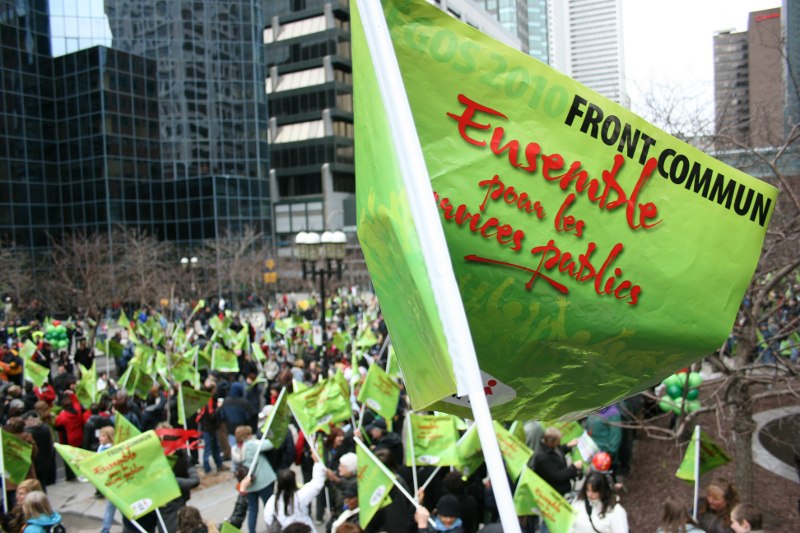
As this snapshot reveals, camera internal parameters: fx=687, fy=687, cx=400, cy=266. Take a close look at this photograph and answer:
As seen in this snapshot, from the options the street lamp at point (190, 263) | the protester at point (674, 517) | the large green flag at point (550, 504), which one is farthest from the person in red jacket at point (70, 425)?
the street lamp at point (190, 263)

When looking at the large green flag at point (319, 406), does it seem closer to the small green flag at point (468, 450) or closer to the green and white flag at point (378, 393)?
the green and white flag at point (378, 393)

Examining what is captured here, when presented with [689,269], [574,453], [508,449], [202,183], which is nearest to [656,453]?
[574,453]

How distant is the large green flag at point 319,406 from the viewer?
27.5 feet

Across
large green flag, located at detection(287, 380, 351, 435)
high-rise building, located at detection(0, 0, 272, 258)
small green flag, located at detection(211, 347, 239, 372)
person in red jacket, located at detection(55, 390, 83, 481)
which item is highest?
high-rise building, located at detection(0, 0, 272, 258)

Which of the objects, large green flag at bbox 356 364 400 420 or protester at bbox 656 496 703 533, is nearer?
protester at bbox 656 496 703 533

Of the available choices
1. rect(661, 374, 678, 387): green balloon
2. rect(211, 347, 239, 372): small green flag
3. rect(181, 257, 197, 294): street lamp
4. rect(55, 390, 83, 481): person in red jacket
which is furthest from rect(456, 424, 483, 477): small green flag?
rect(181, 257, 197, 294): street lamp

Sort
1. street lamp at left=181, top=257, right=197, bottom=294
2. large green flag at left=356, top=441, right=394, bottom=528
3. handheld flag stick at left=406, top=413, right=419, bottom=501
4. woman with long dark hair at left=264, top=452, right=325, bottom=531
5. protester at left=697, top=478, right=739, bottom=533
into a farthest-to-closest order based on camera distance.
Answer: street lamp at left=181, top=257, right=197, bottom=294 < handheld flag stick at left=406, top=413, right=419, bottom=501 < woman with long dark hair at left=264, top=452, right=325, bottom=531 < large green flag at left=356, top=441, right=394, bottom=528 < protester at left=697, top=478, right=739, bottom=533

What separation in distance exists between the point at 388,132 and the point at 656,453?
36.6ft

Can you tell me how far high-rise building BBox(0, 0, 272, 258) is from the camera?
4806 cm

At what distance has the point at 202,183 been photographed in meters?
53.8

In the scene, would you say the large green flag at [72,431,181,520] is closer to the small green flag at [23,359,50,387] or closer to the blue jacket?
the blue jacket

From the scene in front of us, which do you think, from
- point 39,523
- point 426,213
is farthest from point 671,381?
Answer: point 426,213

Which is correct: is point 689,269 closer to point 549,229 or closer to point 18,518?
point 549,229

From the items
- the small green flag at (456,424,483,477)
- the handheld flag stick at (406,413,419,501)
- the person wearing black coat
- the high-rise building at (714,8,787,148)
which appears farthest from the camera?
the high-rise building at (714,8,787,148)
